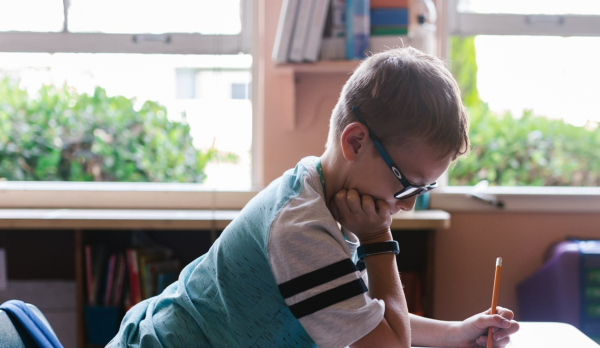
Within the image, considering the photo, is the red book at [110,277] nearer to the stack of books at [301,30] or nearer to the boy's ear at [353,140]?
the stack of books at [301,30]

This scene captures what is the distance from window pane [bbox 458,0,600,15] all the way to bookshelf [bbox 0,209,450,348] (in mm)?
1034

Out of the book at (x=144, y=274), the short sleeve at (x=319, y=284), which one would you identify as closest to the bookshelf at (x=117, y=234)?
the book at (x=144, y=274)

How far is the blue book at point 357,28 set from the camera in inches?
84.4

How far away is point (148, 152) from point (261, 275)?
2.03 meters

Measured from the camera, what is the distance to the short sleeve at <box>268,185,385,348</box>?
773 mm

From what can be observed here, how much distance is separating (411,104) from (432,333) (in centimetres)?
47

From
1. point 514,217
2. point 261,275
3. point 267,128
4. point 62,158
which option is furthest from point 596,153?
point 62,158

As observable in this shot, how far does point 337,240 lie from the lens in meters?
0.82

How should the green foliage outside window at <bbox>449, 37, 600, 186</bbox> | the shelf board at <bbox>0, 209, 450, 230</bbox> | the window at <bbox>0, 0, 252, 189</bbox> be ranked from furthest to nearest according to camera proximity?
the green foliage outside window at <bbox>449, 37, 600, 186</bbox> → the window at <bbox>0, 0, 252, 189</bbox> → the shelf board at <bbox>0, 209, 450, 230</bbox>

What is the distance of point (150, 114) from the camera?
270 centimetres

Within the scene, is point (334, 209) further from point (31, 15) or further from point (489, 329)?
point (31, 15)

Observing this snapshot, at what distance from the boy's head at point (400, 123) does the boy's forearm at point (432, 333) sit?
30 centimetres

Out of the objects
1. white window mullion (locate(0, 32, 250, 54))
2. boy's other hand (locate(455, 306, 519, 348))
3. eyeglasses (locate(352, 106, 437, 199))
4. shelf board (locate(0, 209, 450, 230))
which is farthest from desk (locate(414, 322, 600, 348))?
white window mullion (locate(0, 32, 250, 54))

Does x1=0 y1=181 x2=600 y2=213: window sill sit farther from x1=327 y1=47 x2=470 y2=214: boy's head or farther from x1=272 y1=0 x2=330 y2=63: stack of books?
x1=327 y1=47 x2=470 y2=214: boy's head
